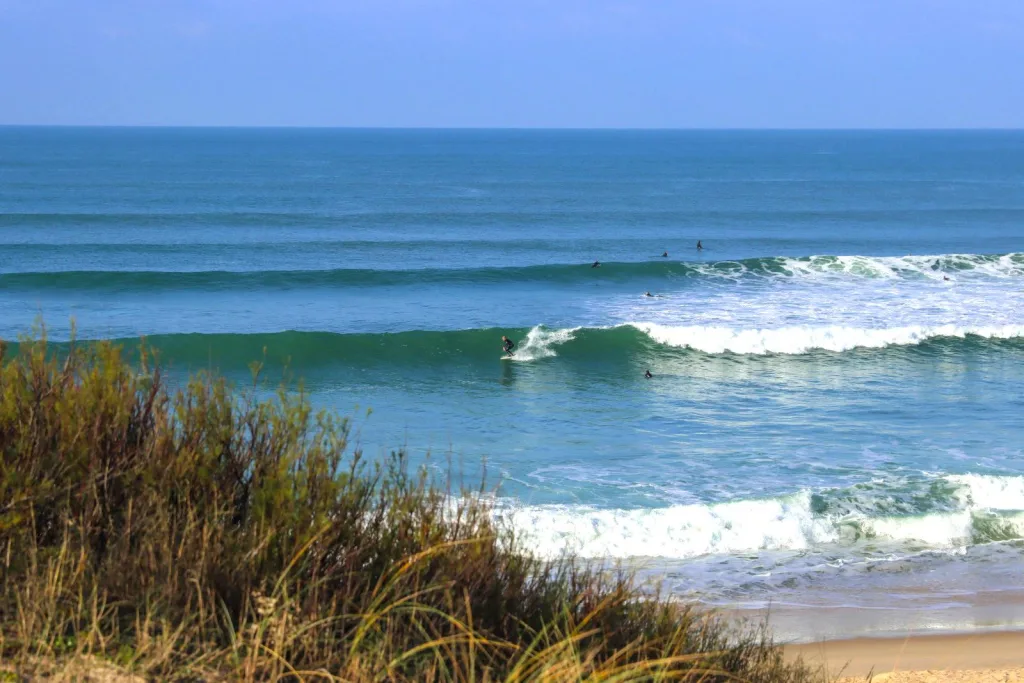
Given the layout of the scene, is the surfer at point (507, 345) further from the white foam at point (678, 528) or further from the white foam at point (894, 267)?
the white foam at point (894, 267)

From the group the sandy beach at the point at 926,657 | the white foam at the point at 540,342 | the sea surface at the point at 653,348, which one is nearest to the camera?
the sandy beach at the point at 926,657

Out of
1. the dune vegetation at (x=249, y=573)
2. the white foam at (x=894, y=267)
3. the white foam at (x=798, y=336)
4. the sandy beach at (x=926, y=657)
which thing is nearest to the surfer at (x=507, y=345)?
the white foam at (x=798, y=336)

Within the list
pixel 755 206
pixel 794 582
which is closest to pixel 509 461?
pixel 794 582

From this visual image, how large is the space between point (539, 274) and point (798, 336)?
10.1 meters

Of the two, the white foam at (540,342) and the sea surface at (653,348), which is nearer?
the sea surface at (653,348)

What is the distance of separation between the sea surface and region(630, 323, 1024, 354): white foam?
0.06 metres

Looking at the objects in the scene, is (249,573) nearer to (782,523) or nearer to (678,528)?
(678,528)

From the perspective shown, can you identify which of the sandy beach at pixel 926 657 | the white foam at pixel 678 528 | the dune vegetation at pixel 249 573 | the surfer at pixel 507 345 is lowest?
the sandy beach at pixel 926 657

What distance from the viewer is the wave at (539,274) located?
93.1 feet

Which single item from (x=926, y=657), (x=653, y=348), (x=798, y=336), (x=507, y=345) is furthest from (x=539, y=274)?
(x=926, y=657)

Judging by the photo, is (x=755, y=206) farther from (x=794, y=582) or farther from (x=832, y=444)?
(x=794, y=582)

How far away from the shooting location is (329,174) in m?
73.1

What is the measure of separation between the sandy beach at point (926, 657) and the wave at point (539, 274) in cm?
2152

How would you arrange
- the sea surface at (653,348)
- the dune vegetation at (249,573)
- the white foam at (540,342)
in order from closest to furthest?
1. the dune vegetation at (249,573)
2. the sea surface at (653,348)
3. the white foam at (540,342)
